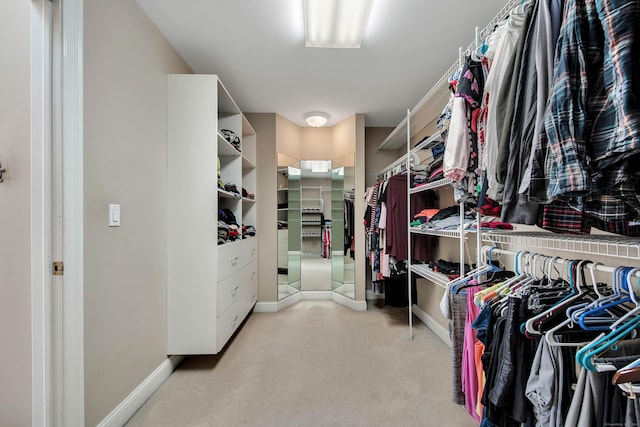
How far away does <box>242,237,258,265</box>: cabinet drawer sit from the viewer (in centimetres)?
262

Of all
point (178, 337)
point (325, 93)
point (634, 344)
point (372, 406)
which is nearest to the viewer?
point (634, 344)

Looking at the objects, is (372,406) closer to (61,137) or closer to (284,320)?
(284,320)

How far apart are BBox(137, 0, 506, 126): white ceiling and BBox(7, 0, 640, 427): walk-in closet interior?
0.02 meters

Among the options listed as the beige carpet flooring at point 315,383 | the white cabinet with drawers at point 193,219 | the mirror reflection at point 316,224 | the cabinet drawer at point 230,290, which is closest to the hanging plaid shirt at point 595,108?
the beige carpet flooring at point 315,383

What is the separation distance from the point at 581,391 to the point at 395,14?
199cm

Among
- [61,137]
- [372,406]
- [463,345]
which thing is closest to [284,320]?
[372,406]

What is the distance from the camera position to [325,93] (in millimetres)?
2686

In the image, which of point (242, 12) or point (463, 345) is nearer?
point (463, 345)

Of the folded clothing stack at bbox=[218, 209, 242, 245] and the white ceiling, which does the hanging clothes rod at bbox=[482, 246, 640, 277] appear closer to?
the white ceiling

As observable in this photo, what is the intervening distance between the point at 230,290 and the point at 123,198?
107cm

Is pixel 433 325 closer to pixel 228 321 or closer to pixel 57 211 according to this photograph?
pixel 228 321

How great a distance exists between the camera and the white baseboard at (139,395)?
4.46 ft

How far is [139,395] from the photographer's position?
5.07ft

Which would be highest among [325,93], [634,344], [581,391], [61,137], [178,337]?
[325,93]
